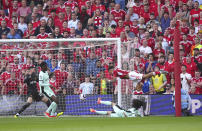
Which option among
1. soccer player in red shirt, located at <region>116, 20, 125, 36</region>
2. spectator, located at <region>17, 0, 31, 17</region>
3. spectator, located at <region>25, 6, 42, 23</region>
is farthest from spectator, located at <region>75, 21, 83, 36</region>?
spectator, located at <region>17, 0, 31, 17</region>

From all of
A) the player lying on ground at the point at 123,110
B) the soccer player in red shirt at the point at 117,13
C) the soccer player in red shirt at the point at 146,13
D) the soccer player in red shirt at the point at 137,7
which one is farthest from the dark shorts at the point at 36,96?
the soccer player in red shirt at the point at 137,7

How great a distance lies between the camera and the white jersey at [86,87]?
16.7 metres

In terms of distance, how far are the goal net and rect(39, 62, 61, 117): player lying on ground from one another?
0.96 meters

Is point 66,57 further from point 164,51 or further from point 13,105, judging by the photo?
point 164,51

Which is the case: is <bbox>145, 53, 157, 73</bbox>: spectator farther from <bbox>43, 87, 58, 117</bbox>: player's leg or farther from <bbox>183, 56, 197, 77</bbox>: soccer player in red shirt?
<bbox>43, 87, 58, 117</bbox>: player's leg

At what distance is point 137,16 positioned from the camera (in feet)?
66.7

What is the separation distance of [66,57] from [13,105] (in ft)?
7.50

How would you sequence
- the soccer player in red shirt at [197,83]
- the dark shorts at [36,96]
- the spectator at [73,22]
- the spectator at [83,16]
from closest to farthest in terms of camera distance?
1. the dark shorts at [36,96]
2. the soccer player in red shirt at [197,83]
3. the spectator at [73,22]
4. the spectator at [83,16]

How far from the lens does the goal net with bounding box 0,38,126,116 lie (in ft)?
54.4

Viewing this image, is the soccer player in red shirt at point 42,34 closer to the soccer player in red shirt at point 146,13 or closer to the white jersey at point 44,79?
the soccer player in red shirt at point 146,13

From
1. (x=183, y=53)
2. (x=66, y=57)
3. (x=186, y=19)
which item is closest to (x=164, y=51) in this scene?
(x=183, y=53)

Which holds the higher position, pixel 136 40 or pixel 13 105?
pixel 136 40

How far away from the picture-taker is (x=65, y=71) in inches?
667

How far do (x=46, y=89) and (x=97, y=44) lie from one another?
2.30 m
